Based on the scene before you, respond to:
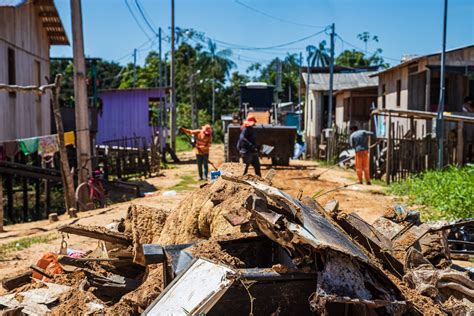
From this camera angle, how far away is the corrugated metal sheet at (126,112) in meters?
30.9

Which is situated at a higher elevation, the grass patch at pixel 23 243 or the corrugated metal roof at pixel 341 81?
the corrugated metal roof at pixel 341 81

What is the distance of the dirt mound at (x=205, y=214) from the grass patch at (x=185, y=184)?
969cm

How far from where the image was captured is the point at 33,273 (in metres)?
6.89

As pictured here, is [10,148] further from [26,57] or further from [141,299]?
[141,299]

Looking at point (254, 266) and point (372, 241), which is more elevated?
point (372, 241)

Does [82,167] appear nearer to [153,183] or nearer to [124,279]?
[153,183]

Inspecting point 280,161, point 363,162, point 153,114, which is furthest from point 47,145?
point 153,114

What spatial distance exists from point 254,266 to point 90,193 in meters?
9.83

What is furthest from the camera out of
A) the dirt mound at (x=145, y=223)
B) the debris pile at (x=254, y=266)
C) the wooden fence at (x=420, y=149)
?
the wooden fence at (x=420, y=149)

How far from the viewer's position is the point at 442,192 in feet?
39.8

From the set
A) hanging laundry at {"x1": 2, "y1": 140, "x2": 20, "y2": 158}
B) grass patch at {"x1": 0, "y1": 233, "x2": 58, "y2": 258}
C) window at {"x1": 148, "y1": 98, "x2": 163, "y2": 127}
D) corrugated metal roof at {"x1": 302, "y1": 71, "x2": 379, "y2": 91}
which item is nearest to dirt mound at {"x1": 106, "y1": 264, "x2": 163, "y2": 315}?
grass patch at {"x1": 0, "y1": 233, "x2": 58, "y2": 258}

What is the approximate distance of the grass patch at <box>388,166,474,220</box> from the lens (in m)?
10.5

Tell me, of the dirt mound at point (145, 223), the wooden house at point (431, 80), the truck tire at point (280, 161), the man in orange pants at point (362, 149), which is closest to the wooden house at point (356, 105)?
the truck tire at point (280, 161)

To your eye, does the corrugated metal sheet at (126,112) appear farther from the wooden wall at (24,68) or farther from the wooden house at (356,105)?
the wooden house at (356,105)
